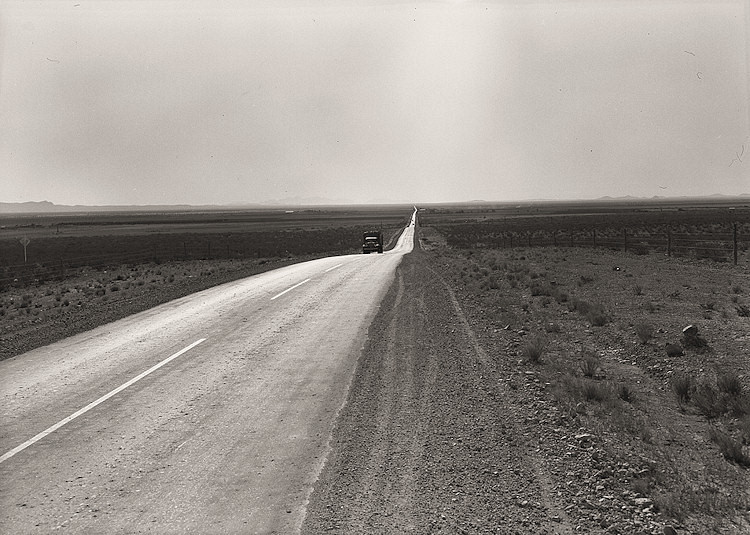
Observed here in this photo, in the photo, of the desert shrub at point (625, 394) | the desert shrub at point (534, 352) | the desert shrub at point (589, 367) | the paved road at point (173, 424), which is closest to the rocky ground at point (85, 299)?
the paved road at point (173, 424)

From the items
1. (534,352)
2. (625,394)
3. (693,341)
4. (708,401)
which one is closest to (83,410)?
(534,352)

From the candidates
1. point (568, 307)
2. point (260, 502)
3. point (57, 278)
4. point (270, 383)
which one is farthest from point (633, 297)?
point (57, 278)

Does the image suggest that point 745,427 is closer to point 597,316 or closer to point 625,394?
point 625,394

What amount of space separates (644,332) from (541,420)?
5.46 m

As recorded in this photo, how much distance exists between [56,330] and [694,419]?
13.1 m

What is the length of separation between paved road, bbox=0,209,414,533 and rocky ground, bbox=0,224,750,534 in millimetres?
495

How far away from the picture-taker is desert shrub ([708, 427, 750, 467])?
5817mm

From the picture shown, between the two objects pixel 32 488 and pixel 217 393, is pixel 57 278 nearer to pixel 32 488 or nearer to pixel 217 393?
pixel 217 393

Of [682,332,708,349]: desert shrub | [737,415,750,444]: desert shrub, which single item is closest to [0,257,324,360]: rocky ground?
[737,415,750,444]: desert shrub

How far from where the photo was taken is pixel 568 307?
15.2 metres

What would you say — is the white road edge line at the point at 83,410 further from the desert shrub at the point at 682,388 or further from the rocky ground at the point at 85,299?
the desert shrub at the point at 682,388

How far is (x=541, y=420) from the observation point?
6.91 metres

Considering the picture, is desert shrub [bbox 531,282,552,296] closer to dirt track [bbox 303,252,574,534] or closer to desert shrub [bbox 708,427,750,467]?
dirt track [bbox 303,252,574,534]

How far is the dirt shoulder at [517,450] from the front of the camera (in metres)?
4.66
